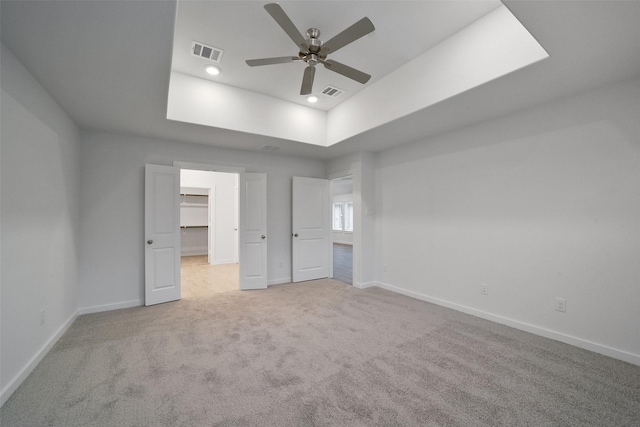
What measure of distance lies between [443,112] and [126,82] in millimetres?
3218

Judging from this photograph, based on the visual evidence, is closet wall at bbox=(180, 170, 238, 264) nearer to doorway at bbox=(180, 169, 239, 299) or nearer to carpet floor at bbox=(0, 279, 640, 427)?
doorway at bbox=(180, 169, 239, 299)

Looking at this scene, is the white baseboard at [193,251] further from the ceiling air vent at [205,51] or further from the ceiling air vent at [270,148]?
the ceiling air vent at [205,51]

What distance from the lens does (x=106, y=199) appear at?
3781 mm

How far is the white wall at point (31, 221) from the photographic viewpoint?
1.94 m

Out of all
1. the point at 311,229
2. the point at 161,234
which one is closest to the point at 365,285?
the point at 311,229

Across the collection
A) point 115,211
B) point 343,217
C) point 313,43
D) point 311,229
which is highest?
point 313,43

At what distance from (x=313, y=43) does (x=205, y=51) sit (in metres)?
1.35

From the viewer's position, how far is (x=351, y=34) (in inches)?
81.3

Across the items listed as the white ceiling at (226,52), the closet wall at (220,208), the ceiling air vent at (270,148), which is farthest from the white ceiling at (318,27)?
the closet wall at (220,208)

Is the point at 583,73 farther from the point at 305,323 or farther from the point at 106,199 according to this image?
the point at 106,199

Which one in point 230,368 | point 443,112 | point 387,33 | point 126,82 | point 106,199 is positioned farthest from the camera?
point 106,199

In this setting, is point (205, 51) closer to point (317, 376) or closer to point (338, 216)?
point (317, 376)

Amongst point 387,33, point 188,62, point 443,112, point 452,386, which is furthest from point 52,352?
point 443,112

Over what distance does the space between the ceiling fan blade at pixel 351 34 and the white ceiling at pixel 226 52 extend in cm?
40
